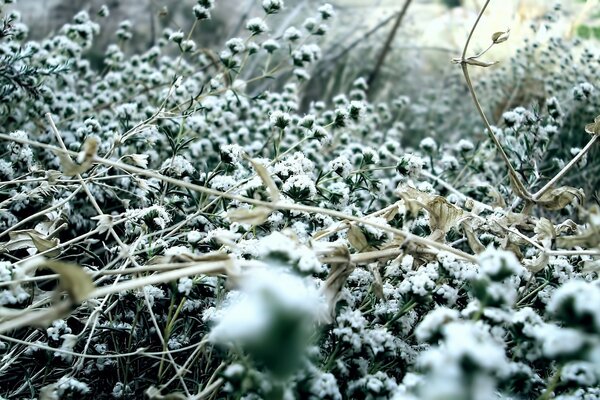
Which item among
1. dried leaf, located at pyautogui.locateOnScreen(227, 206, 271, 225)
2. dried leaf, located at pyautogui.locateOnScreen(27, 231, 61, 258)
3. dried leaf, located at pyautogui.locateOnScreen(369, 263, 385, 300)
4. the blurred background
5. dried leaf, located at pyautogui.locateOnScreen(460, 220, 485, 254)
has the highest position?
dried leaf, located at pyautogui.locateOnScreen(227, 206, 271, 225)

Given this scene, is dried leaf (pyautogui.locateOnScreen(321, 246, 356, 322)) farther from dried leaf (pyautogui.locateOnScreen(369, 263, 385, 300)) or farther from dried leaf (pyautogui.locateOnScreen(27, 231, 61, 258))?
dried leaf (pyautogui.locateOnScreen(27, 231, 61, 258))

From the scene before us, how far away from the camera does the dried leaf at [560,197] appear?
837 millimetres

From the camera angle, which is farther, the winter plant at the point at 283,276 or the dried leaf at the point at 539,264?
the dried leaf at the point at 539,264

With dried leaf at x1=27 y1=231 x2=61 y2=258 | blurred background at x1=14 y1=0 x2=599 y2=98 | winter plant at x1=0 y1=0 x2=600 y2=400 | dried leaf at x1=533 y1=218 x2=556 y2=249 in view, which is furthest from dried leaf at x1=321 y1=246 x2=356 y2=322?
blurred background at x1=14 y1=0 x2=599 y2=98

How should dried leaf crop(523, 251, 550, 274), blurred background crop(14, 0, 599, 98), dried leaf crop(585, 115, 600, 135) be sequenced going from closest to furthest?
dried leaf crop(523, 251, 550, 274) → dried leaf crop(585, 115, 600, 135) → blurred background crop(14, 0, 599, 98)

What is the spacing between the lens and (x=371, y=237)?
721 mm

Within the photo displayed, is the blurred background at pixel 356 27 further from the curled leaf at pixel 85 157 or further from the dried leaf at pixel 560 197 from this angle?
the curled leaf at pixel 85 157

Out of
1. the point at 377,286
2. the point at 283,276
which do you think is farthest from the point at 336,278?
the point at 283,276

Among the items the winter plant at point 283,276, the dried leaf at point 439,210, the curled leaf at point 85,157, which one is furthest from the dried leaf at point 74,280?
the dried leaf at point 439,210

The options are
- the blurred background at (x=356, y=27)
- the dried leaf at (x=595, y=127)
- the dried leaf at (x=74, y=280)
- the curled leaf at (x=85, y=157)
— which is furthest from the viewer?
the blurred background at (x=356, y=27)

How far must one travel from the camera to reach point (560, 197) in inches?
33.6


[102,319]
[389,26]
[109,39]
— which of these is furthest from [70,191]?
[389,26]

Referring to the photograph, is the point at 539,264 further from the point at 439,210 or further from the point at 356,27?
the point at 356,27

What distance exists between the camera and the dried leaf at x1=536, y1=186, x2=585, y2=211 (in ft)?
2.75
